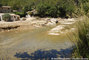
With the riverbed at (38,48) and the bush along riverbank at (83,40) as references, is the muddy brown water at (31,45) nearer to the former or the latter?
the riverbed at (38,48)

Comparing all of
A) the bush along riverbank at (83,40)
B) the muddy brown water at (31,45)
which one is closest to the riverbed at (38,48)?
the muddy brown water at (31,45)

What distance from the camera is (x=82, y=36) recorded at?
13.0 ft

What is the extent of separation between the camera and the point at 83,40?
3982 millimetres

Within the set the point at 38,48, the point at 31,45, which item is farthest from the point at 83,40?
the point at 31,45

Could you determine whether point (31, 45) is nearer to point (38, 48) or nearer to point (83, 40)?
point (38, 48)

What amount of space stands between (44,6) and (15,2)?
1341cm

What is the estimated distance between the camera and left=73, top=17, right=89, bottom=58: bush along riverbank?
12.7ft

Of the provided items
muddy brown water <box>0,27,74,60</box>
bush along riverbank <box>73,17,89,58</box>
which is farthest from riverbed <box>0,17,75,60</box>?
bush along riverbank <box>73,17,89,58</box>

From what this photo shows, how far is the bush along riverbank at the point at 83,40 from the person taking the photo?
3.88m

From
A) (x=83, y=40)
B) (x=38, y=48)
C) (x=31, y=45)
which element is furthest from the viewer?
(x=31, y=45)

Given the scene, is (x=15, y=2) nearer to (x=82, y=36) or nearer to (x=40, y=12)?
(x=40, y=12)

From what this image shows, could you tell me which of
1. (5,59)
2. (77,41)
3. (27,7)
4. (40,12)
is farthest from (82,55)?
(27,7)

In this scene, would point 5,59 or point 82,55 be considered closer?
point 82,55

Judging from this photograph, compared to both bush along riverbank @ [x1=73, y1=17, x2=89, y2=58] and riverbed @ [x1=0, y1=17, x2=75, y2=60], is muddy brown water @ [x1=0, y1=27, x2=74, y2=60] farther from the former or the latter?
bush along riverbank @ [x1=73, y1=17, x2=89, y2=58]
